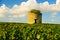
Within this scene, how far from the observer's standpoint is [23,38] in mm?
10375

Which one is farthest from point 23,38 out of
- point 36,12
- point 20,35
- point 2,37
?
point 36,12

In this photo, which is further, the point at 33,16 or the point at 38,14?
the point at 33,16

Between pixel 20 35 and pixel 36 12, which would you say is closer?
pixel 20 35

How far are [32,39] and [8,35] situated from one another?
1.00 meters

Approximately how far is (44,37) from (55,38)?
47 centimetres

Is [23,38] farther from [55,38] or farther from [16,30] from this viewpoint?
[55,38]

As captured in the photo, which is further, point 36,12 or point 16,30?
point 36,12

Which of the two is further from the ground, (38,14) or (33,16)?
(38,14)

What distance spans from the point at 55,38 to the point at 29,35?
42.7 inches

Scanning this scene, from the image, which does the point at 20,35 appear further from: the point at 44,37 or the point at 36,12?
the point at 36,12

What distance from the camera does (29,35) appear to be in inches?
406

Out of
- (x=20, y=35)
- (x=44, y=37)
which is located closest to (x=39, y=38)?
(x=44, y=37)

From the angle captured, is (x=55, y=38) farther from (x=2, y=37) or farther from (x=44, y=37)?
(x=2, y=37)

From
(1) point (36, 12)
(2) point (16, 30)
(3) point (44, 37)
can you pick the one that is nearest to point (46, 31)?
(3) point (44, 37)
